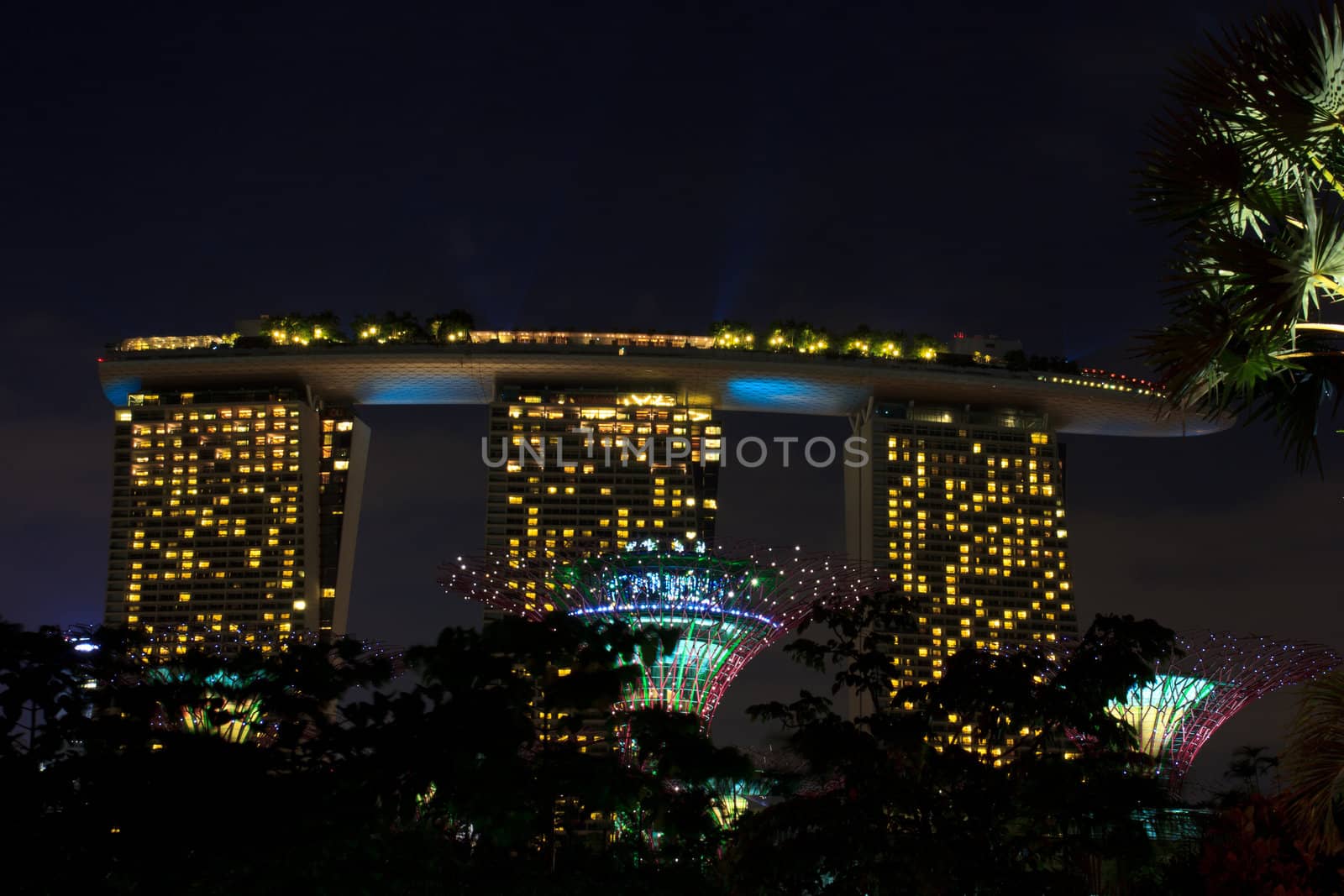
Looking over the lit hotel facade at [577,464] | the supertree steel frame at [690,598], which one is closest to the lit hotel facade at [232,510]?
the lit hotel facade at [577,464]

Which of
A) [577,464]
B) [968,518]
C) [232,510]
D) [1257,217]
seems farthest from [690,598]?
[232,510]

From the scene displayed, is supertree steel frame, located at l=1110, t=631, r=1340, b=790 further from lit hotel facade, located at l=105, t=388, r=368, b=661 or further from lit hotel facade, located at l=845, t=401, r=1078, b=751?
lit hotel facade, located at l=105, t=388, r=368, b=661

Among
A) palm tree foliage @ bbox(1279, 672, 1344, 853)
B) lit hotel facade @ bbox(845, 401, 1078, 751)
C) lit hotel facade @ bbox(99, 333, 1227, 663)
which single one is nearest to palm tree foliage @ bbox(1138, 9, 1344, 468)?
palm tree foliage @ bbox(1279, 672, 1344, 853)

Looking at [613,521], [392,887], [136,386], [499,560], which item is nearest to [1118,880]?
[392,887]

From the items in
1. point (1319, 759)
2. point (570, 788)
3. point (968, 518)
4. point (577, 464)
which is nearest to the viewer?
point (1319, 759)

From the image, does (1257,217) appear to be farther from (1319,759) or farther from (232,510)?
(232,510)

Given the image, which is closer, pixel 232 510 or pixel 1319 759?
pixel 1319 759

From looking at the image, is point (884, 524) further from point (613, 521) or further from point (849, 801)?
point (849, 801)
